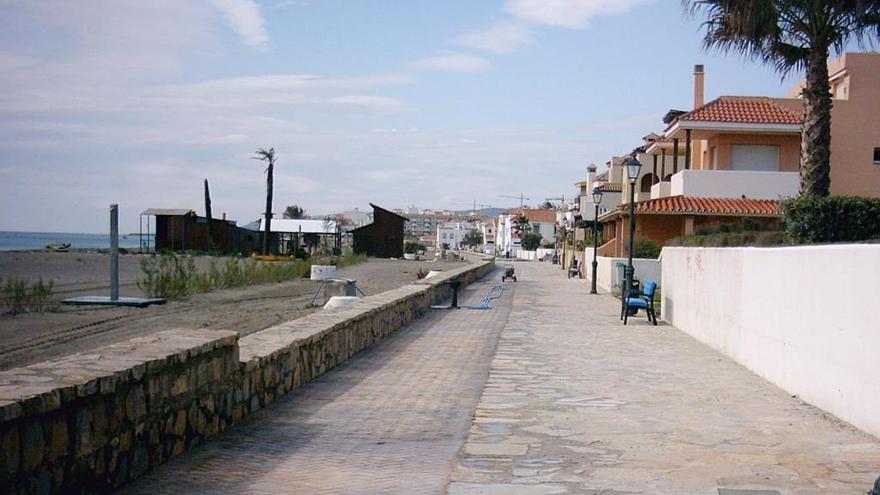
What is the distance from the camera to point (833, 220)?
16609 mm

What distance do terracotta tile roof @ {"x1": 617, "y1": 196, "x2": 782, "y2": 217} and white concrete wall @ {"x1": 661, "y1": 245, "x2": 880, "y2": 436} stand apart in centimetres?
1771

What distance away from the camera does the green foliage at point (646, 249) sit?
3312 cm

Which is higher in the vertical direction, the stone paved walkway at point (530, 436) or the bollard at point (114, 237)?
the bollard at point (114, 237)

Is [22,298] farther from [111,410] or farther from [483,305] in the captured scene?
[111,410]

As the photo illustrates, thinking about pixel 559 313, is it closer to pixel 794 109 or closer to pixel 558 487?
pixel 558 487

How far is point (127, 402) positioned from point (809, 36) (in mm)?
18565

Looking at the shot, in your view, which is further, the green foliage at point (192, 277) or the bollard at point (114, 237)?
the green foliage at point (192, 277)

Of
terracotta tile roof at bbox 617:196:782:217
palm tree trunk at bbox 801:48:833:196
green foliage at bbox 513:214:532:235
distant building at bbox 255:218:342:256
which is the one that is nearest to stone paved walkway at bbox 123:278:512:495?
palm tree trunk at bbox 801:48:833:196

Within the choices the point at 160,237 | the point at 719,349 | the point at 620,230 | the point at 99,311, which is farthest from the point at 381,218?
the point at 719,349

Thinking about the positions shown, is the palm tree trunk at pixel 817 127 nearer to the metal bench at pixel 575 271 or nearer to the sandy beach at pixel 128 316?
the sandy beach at pixel 128 316

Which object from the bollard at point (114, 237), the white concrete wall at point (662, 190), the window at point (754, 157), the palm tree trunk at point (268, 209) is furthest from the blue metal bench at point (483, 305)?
the palm tree trunk at point (268, 209)

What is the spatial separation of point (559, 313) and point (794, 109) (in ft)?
65.4

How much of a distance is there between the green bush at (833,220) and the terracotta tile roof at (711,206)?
16305mm

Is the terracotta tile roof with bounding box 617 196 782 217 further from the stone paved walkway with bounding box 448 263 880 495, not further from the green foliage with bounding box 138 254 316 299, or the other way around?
the stone paved walkway with bounding box 448 263 880 495
